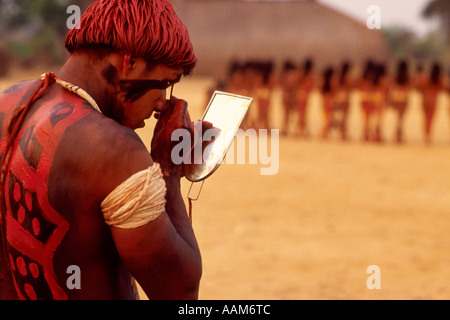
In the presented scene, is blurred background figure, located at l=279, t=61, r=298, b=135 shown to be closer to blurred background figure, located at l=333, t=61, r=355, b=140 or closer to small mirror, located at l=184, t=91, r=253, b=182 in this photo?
blurred background figure, located at l=333, t=61, r=355, b=140

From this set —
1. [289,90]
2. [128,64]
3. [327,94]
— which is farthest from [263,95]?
[128,64]

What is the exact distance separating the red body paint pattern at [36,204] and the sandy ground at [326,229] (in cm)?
321

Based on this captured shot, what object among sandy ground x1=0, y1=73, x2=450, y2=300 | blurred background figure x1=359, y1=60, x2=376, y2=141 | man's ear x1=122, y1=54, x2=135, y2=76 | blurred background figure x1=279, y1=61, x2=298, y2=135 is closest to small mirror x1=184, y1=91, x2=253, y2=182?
man's ear x1=122, y1=54, x2=135, y2=76

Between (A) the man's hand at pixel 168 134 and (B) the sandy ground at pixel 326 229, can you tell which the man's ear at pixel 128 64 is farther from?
(B) the sandy ground at pixel 326 229

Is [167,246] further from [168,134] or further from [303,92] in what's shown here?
[303,92]

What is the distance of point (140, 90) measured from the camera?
177 centimetres

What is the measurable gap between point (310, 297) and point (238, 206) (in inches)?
127

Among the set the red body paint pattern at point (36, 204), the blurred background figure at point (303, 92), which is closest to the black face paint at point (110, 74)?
the red body paint pattern at point (36, 204)

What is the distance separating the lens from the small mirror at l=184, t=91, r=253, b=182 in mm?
1915

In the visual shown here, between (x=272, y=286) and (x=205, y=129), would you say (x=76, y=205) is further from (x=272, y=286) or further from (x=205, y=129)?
(x=272, y=286)

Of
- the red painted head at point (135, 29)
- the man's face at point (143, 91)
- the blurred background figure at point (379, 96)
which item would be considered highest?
the blurred background figure at point (379, 96)

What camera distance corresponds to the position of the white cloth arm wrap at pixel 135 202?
1574 mm

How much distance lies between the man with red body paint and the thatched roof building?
42533mm
